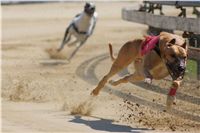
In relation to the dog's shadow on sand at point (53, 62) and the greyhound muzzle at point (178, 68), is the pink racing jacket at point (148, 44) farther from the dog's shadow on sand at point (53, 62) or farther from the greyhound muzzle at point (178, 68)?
the dog's shadow on sand at point (53, 62)

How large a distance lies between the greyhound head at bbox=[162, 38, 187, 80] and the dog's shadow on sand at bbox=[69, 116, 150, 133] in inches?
28.1

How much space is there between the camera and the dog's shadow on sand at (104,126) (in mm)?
6328

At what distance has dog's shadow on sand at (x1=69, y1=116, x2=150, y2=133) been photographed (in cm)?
633

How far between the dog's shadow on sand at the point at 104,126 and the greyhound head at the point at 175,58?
71cm

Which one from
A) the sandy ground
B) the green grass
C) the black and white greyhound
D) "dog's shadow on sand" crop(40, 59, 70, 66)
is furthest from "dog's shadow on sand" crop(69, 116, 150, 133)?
the black and white greyhound

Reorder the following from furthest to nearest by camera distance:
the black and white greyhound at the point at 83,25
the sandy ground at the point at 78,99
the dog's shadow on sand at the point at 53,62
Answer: the black and white greyhound at the point at 83,25
the dog's shadow on sand at the point at 53,62
the sandy ground at the point at 78,99

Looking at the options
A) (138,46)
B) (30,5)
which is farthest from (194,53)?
(30,5)

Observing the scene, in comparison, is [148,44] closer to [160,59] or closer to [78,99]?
[160,59]

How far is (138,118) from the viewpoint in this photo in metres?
6.95

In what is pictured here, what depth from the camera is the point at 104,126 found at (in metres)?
6.54

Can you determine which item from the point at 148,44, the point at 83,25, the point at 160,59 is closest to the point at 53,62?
the point at 83,25

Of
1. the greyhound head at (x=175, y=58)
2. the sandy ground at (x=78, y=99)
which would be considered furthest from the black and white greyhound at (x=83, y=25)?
the greyhound head at (x=175, y=58)

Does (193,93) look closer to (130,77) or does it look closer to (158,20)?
(130,77)

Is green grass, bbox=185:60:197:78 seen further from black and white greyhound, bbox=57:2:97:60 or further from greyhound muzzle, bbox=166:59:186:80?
black and white greyhound, bbox=57:2:97:60
